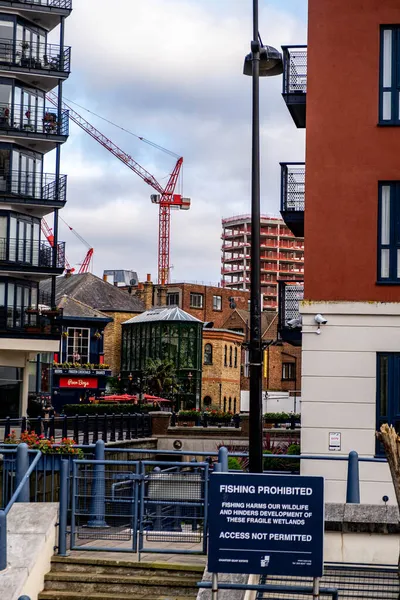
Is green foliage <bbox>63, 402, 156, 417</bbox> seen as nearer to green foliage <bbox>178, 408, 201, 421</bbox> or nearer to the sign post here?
green foliage <bbox>178, 408, 201, 421</bbox>

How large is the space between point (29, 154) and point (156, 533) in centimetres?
4043

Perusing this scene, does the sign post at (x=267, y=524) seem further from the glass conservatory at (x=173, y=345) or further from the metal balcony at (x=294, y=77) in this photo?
the glass conservatory at (x=173, y=345)

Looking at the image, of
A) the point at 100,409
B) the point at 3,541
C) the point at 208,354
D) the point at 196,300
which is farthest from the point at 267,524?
the point at 196,300

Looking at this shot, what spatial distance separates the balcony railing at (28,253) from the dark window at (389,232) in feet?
105

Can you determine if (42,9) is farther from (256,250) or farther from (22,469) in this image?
(22,469)

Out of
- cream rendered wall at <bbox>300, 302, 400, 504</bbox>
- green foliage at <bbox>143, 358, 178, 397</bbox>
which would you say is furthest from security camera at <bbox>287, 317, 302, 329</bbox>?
green foliage at <bbox>143, 358, 178, 397</bbox>

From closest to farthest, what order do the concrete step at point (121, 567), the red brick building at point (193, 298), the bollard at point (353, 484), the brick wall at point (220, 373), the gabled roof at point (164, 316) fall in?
the concrete step at point (121, 567) → the bollard at point (353, 484) → the gabled roof at point (164, 316) → the brick wall at point (220, 373) → the red brick building at point (193, 298)

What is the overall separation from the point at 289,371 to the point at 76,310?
29.7 meters

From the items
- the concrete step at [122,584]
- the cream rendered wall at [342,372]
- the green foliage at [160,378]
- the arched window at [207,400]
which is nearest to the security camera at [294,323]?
the cream rendered wall at [342,372]

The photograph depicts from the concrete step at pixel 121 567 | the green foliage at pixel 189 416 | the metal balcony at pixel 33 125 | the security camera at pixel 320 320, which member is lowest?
the concrete step at pixel 121 567

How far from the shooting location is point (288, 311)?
29.2m

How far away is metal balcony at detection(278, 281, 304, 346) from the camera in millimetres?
28891

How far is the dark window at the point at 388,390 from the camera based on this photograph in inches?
931

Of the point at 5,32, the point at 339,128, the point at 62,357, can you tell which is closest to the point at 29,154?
the point at 5,32
